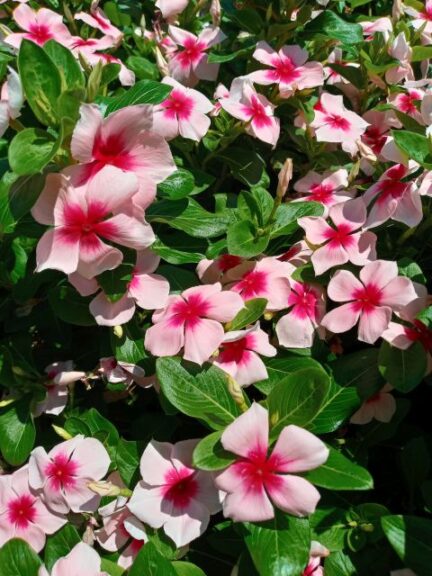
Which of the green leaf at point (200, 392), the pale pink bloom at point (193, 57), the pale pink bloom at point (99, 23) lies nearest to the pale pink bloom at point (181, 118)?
the pale pink bloom at point (193, 57)

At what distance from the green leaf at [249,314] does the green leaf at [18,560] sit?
0.59m

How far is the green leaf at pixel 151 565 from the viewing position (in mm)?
1144

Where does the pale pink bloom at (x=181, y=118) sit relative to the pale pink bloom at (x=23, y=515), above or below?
above

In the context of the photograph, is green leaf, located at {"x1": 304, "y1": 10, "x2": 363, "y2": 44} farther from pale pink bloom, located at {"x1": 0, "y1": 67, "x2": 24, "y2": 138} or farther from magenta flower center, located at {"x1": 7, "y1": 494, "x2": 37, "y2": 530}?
magenta flower center, located at {"x1": 7, "y1": 494, "x2": 37, "y2": 530}

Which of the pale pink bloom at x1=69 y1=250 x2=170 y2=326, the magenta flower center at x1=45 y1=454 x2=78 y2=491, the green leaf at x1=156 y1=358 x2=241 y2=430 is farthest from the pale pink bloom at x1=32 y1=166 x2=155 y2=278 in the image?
the magenta flower center at x1=45 y1=454 x2=78 y2=491

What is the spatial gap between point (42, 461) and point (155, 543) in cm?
31

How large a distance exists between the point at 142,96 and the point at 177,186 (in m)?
0.21

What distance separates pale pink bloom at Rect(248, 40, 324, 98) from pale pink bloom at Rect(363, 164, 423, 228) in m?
0.37

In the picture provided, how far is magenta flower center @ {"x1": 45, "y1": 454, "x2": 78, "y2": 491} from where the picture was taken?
1364mm

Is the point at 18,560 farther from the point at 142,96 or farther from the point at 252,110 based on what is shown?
the point at 252,110

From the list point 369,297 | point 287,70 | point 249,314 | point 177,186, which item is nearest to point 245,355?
point 249,314

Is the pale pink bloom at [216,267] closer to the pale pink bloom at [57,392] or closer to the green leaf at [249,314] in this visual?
the green leaf at [249,314]

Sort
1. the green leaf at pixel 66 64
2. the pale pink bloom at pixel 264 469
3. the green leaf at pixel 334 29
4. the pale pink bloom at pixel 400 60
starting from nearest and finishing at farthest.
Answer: the pale pink bloom at pixel 264 469 < the green leaf at pixel 66 64 < the pale pink bloom at pixel 400 60 < the green leaf at pixel 334 29

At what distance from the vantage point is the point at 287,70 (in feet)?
5.60
